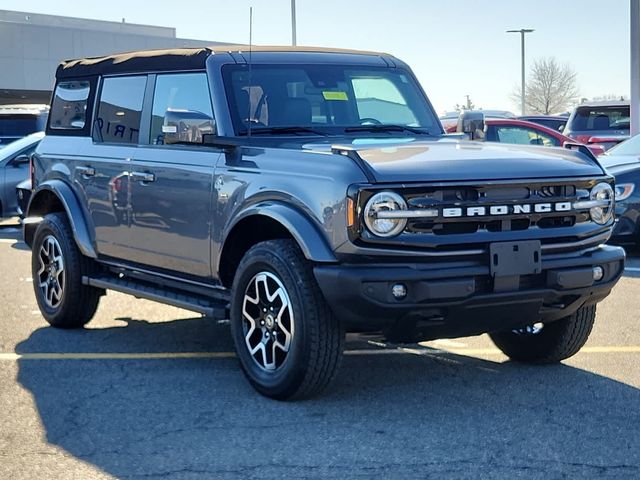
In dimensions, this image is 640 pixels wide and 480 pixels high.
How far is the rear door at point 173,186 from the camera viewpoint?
6.34 metres

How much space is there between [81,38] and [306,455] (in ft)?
183

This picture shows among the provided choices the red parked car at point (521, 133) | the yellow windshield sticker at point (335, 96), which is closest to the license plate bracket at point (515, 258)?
the yellow windshield sticker at point (335, 96)

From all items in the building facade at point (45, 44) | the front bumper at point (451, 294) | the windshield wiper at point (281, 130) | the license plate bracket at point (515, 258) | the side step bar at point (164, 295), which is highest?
the building facade at point (45, 44)

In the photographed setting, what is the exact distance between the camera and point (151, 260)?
691 cm

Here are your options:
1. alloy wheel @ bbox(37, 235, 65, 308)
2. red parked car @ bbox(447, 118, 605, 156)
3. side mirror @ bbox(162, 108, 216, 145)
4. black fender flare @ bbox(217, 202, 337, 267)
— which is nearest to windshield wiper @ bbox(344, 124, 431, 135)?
side mirror @ bbox(162, 108, 216, 145)

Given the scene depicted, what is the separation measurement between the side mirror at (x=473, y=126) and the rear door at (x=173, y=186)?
1791 mm

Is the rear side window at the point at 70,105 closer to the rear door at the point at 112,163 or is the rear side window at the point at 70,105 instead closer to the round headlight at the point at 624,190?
the rear door at the point at 112,163

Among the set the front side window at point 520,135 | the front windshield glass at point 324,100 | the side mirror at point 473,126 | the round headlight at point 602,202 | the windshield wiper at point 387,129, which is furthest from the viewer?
the front side window at point 520,135

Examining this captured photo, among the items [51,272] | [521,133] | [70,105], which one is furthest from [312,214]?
[521,133]

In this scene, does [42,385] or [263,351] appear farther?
[42,385]

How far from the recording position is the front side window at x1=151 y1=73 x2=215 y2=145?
6422mm

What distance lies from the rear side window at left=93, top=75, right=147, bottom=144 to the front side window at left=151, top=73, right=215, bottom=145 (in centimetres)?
23

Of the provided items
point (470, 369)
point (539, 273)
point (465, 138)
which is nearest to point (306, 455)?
point (539, 273)

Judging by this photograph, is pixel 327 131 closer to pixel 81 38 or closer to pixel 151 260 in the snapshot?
pixel 151 260
